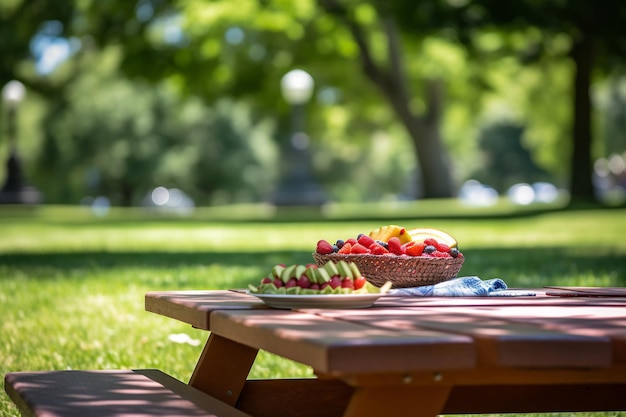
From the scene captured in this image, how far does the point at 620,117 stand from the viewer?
251 feet

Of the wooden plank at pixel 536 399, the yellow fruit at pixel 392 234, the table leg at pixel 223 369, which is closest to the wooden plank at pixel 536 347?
the wooden plank at pixel 536 399

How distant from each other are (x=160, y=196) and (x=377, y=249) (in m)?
63.9

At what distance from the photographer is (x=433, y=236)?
4.98m

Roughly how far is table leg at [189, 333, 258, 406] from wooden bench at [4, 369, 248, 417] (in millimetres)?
123

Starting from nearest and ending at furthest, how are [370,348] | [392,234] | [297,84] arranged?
[370,348] < [392,234] < [297,84]

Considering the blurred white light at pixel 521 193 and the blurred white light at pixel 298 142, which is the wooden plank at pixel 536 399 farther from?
the blurred white light at pixel 521 193

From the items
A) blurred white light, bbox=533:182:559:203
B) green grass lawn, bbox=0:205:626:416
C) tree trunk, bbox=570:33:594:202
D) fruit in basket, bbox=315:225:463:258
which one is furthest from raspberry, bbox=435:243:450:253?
blurred white light, bbox=533:182:559:203

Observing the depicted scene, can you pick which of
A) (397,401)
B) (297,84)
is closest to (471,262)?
(397,401)

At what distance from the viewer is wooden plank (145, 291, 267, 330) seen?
3.55 m

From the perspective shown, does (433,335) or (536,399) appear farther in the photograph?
(536,399)

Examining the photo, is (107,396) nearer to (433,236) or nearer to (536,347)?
(536,347)

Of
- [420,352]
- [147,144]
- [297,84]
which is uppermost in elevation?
[297,84]

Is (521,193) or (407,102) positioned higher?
(407,102)

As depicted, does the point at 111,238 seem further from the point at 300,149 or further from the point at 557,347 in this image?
the point at 557,347
